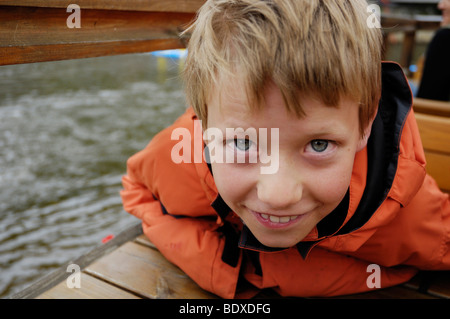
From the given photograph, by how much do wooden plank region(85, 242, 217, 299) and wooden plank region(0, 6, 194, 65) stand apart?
2.39ft

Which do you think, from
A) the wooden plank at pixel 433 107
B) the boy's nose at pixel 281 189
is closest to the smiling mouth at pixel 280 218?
the boy's nose at pixel 281 189

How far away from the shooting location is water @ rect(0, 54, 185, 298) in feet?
7.73

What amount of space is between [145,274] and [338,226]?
2.28 ft

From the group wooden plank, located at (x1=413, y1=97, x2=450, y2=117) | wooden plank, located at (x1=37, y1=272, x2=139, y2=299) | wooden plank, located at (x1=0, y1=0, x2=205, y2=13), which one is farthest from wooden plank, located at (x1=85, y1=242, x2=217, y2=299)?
wooden plank, located at (x1=413, y1=97, x2=450, y2=117)

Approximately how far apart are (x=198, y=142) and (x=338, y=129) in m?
0.54

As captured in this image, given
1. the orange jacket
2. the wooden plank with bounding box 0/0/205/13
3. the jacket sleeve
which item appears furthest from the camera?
the jacket sleeve

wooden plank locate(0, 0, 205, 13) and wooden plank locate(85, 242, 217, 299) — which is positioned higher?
wooden plank locate(0, 0, 205, 13)

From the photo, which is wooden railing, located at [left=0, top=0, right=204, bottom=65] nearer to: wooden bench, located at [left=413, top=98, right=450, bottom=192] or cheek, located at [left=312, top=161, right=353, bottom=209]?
cheek, located at [left=312, top=161, right=353, bottom=209]

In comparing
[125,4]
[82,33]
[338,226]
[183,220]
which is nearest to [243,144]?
[338,226]

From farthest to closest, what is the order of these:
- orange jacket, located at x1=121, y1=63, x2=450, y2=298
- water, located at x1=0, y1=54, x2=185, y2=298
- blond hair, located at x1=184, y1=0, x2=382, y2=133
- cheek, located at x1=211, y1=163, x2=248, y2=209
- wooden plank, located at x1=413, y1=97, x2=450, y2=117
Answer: water, located at x1=0, y1=54, x2=185, y2=298 < wooden plank, located at x1=413, y1=97, x2=450, y2=117 < orange jacket, located at x1=121, y1=63, x2=450, y2=298 < cheek, located at x1=211, y1=163, x2=248, y2=209 < blond hair, located at x1=184, y1=0, x2=382, y2=133

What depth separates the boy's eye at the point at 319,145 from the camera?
0.89 meters

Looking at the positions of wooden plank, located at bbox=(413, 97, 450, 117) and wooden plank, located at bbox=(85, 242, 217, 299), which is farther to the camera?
wooden plank, located at bbox=(413, 97, 450, 117)

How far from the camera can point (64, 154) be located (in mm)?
3482
